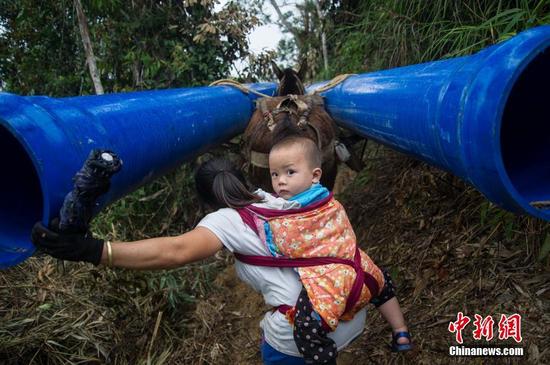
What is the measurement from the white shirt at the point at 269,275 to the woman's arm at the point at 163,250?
0.05 metres

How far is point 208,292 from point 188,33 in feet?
9.53

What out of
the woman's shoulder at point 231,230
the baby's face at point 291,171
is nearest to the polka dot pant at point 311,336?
the woman's shoulder at point 231,230

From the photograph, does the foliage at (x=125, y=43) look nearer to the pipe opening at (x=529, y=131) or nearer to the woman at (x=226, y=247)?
the woman at (x=226, y=247)

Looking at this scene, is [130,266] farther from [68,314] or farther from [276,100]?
[68,314]

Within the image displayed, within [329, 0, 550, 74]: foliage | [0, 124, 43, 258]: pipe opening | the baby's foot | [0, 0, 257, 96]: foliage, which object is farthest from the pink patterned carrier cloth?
[0, 0, 257, 96]: foliage

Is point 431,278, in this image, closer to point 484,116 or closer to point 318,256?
point 318,256

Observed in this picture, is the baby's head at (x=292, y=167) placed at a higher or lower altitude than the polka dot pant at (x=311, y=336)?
higher

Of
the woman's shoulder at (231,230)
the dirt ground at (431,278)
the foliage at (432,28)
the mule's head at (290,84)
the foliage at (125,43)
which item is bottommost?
the dirt ground at (431,278)

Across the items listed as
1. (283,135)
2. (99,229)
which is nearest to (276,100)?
(283,135)

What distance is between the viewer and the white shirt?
1.47 meters

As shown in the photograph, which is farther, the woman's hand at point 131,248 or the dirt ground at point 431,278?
the dirt ground at point 431,278

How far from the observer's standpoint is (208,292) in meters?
3.45

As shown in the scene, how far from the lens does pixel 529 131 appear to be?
4.42 feet

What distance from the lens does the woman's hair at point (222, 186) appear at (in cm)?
156
